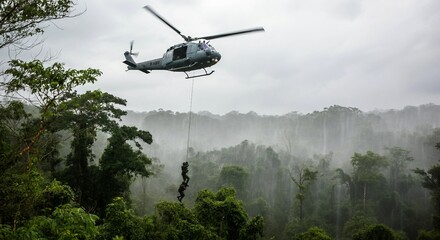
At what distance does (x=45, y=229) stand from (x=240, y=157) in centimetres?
4630

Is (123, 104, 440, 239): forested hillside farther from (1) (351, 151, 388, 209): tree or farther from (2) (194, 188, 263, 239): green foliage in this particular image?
(2) (194, 188, 263, 239): green foliage

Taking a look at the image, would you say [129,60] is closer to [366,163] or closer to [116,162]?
[116,162]

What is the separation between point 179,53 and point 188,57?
612mm

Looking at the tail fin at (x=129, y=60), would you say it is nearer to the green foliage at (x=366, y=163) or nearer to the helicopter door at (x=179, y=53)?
the helicopter door at (x=179, y=53)

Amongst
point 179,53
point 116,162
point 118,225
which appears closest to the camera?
point 118,225

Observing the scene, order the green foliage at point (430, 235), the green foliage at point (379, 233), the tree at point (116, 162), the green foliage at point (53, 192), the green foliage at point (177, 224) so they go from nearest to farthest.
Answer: the green foliage at point (53, 192), the green foliage at point (177, 224), the tree at point (116, 162), the green foliage at point (379, 233), the green foliage at point (430, 235)

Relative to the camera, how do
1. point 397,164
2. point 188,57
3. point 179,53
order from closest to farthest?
point 188,57
point 179,53
point 397,164

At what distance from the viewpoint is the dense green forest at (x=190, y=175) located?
5703 millimetres

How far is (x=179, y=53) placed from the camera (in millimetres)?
13258

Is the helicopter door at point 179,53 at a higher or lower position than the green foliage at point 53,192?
higher

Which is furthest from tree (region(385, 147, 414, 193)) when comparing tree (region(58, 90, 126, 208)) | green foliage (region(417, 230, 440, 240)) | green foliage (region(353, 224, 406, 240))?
tree (region(58, 90, 126, 208))

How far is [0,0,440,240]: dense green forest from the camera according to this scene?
5703 millimetres

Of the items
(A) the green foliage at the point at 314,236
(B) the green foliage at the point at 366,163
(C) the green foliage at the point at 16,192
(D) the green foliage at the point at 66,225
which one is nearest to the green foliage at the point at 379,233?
(A) the green foliage at the point at 314,236

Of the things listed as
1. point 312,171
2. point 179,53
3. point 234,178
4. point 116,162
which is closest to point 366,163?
point 312,171
